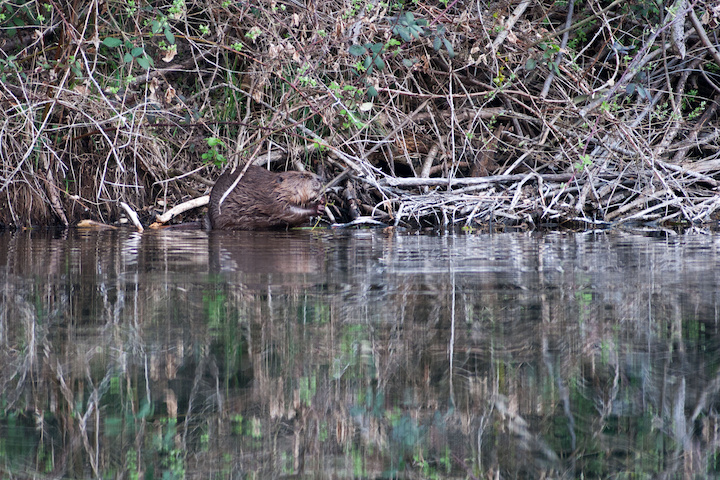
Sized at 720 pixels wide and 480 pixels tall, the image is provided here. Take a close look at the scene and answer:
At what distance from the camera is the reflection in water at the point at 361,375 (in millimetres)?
1002

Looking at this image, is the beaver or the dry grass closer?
the dry grass

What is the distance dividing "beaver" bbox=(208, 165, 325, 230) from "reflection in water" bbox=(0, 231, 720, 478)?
2858mm

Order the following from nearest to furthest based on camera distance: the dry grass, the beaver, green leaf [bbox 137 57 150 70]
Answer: green leaf [bbox 137 57 150 70] < the dry grass < the beaver

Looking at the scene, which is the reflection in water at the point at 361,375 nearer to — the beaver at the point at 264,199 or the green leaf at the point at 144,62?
the green leaf at the point at 144,62

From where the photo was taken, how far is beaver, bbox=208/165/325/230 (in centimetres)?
546

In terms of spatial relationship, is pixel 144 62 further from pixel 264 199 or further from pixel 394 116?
pixel 394 116

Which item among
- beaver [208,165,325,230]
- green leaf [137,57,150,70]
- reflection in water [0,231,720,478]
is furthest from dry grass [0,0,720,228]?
reflection in water [0,231,720,478]

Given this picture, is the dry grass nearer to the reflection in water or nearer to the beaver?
the beaver

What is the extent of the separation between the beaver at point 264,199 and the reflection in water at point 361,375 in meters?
2.86

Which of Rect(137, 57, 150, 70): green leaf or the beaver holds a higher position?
Rect(137, 57, 150, 70): green leaf

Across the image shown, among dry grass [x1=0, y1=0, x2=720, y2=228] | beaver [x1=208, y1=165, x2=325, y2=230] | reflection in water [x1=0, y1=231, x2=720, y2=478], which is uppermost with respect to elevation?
dry grass [x1=0, y1=0, x2=720, y2=228]

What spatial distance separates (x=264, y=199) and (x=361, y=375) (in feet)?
14.0

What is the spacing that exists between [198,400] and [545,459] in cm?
54

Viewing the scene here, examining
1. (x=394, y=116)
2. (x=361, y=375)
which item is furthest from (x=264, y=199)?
(x=361, y=375)
